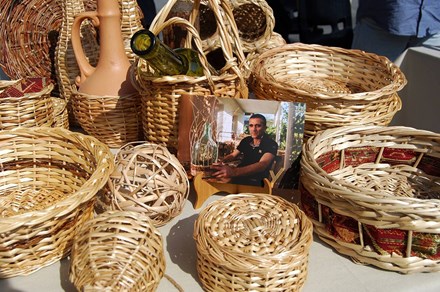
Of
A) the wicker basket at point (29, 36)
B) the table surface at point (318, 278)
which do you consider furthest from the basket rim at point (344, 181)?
the wicker basket at point (29, 36)

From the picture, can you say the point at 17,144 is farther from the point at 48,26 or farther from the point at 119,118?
the point at 48,26

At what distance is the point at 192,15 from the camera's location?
3.11 feet

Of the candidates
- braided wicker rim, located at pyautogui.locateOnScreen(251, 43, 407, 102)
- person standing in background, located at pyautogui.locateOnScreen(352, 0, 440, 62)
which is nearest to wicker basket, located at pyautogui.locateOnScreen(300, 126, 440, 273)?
braided wicker rim, located at pyautogui.locateOnScreen(251, 43, 407, 102)

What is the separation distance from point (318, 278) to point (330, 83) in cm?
62

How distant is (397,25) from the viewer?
4.97 feet

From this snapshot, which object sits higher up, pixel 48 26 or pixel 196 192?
pixel 48 26

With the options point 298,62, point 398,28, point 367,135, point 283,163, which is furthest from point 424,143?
point 398,28

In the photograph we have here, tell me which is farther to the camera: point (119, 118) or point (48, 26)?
point (48, 26)

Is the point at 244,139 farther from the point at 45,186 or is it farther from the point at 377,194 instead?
the point at 45,186

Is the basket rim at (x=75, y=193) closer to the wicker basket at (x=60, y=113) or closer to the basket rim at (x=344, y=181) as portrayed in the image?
the wicker basket at (x=60, y=113)

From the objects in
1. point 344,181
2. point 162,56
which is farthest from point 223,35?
point 344,181

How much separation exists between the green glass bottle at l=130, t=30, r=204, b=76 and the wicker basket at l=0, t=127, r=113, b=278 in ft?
0.62

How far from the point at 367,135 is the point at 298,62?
0.38 meters

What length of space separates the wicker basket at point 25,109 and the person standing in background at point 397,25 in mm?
1192
